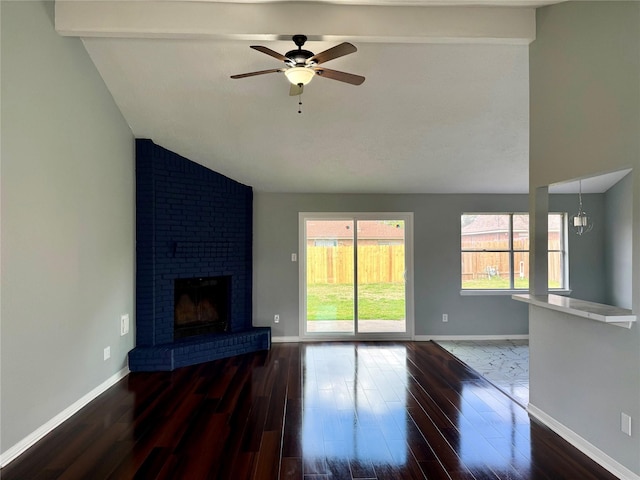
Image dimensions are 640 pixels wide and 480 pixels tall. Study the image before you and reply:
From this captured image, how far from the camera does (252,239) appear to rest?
5387mm

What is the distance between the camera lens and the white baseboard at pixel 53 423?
233cm

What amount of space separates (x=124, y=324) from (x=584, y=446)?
415 centimetres

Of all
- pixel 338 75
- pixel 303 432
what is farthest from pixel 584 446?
pixel 338 75

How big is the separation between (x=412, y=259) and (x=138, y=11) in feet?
14.5

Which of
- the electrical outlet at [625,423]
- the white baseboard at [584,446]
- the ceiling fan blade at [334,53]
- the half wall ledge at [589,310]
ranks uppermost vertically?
the ceiling fan blade at [334,53]

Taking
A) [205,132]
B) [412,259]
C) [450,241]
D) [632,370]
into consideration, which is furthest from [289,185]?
[632,370]

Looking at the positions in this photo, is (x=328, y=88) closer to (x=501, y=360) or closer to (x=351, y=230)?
(x=351, y=230)

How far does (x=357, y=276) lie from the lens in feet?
18.1

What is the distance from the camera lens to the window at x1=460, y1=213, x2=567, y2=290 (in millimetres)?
5613

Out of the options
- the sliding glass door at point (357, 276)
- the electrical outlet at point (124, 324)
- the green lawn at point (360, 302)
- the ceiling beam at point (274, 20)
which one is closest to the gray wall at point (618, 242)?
the sliding glass door at point (357, 276)

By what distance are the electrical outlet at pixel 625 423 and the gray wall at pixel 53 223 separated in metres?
3.79

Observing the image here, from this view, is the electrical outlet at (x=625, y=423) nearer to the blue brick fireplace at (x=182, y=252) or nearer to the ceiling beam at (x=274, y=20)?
the ceiling beam at (x=274, y=20)

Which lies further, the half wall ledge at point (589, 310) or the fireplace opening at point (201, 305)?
the fireplace opening at point (201, 305)

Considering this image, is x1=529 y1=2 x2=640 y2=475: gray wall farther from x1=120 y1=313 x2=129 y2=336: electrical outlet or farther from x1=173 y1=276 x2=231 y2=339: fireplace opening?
x1=120 y1=313 x2=129 y2=336: electrical outlet
